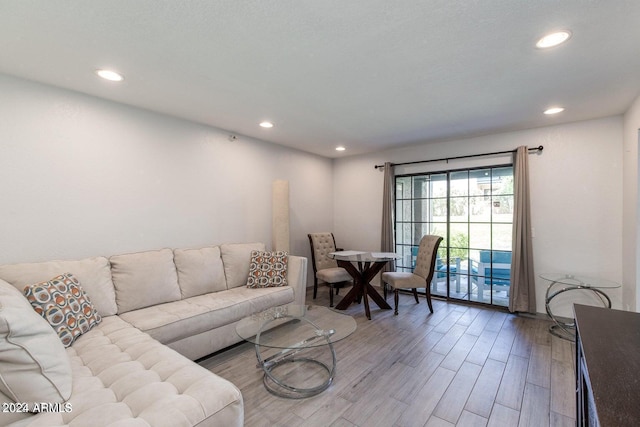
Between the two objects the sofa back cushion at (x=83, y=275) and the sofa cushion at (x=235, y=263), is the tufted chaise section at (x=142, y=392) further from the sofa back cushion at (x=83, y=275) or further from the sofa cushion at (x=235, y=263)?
the sofa cushion at (x=235, y=263)

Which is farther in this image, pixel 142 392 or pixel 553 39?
pixel 553 39

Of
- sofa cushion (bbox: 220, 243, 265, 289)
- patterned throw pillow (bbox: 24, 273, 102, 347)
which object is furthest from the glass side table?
patterned throw pillow (bbox: 24, 273, 102, 347)

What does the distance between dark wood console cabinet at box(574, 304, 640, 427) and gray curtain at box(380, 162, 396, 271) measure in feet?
10.6

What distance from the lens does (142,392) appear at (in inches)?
50.9

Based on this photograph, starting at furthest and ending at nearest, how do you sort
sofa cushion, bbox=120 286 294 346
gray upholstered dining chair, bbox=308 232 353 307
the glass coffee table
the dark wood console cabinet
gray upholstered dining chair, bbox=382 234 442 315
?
gray upholstered dining chair, bbox=308 232 353 307
gray upholstered dining chair, bbox=382 234 442 315
sofa cushion, bbox=120 286 294 346
the glass coffee table
the dark wood console cabinet

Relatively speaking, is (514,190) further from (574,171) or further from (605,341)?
(605,341)

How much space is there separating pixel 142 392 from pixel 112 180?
2.19 m

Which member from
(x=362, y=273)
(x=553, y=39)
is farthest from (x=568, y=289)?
(x=553, y=39)

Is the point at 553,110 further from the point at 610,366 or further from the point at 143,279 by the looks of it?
the point at 143,279

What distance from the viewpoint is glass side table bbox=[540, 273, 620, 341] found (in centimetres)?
297

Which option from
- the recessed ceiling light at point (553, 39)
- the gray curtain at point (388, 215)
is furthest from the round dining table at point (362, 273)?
the recessed ceiling light at point (553, 39)

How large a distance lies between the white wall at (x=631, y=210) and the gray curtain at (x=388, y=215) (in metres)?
2.64

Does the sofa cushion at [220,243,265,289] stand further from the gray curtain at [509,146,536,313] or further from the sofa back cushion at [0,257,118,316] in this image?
the gray curtain at [509,146,536,313]

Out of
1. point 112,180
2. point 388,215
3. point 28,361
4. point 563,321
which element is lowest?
point 563,321
